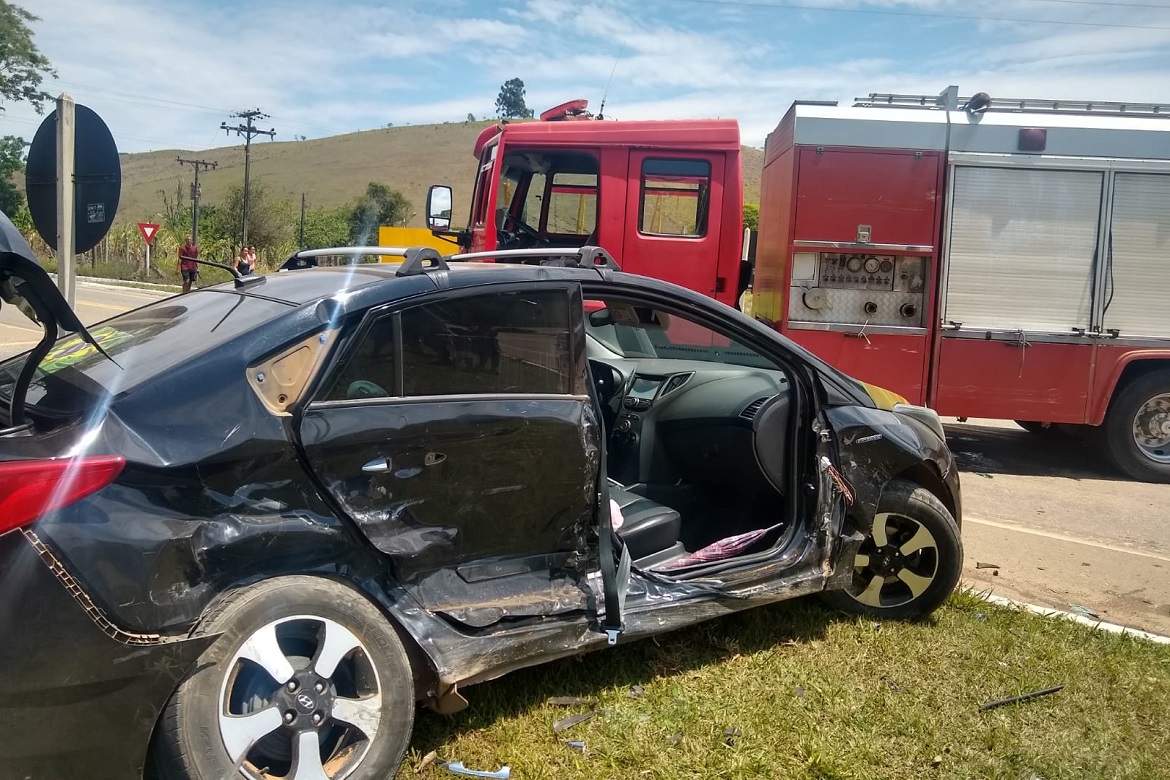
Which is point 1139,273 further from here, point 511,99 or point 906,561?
point 511,99

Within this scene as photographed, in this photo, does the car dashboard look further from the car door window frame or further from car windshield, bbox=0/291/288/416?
car windshield, bbox=0/291/288/416

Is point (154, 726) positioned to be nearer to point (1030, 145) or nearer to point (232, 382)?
point (232, 382)

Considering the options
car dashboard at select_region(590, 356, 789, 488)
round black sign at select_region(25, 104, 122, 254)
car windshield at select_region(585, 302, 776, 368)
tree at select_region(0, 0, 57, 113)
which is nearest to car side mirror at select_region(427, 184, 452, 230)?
car windshield at select_region(585, 302, 776, 368)

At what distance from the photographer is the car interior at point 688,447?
371cm

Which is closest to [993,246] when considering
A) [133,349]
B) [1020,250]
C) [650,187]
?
[1020,250]

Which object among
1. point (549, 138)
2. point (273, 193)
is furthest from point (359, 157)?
point (549, 138)

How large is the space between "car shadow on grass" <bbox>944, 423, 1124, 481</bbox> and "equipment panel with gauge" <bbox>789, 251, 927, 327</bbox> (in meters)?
1.56

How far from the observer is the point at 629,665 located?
3.50 meters

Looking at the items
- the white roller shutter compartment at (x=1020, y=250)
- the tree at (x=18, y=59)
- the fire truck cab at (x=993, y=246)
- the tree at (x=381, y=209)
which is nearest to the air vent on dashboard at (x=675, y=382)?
the fire truck cab at (x=993, y=246)

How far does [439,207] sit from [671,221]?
7.80 ft

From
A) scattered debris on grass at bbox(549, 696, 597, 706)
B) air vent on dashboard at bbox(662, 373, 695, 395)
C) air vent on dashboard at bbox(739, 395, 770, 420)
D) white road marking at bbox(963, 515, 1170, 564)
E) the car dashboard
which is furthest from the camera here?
white road marking at bbox(963, 515, 1170, 564)

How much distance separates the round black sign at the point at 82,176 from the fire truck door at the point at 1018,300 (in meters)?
6.23

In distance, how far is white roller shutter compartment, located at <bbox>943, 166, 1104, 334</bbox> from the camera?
23.9 ft

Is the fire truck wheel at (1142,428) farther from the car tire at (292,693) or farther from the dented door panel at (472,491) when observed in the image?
the car tire at (292,693)
